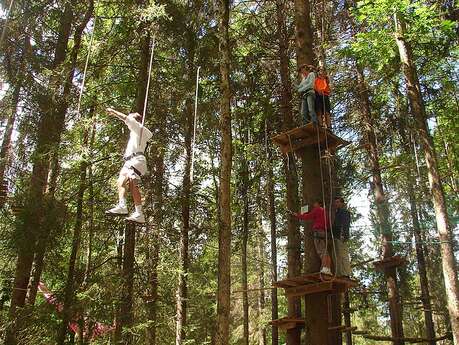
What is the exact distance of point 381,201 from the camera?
43.3 feet

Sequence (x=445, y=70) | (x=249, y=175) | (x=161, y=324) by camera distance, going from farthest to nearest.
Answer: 1. (x=249, y=175)
2. (x=445, y=70)
3. (x=161, y=324)

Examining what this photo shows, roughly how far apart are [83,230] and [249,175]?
702cm

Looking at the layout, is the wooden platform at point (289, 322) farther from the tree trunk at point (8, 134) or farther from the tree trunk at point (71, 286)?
the tree trunk at point (8, 134)

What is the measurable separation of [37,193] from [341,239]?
5542 mm

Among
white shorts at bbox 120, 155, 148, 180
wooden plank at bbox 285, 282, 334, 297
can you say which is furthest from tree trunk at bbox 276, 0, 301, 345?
white shorts at bbox 120, 155, 148, 180

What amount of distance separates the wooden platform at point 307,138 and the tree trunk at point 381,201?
21.0 ft

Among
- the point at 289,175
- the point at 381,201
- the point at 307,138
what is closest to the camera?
the point at 307,138

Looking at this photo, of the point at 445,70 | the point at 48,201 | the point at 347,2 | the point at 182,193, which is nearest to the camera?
the point at 48,201

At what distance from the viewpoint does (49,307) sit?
7.52m

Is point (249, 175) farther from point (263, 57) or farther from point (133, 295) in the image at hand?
point (133, 295)

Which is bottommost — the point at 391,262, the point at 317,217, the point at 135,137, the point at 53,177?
the point at 317,217

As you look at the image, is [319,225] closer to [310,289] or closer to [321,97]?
[310,289]

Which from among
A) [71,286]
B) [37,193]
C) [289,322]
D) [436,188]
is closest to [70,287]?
[71,286]

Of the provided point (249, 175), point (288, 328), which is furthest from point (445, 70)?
point (288, 328)
